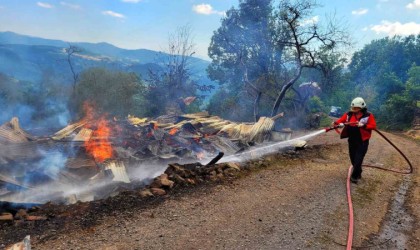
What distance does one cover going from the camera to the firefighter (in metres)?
6.66

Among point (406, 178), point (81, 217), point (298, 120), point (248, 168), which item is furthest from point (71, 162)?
point (298, 120)

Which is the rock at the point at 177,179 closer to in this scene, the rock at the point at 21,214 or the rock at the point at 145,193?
the rock at the point at 145,193

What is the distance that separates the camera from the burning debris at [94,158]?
595 centimetres

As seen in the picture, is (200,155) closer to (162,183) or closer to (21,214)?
(162,183)

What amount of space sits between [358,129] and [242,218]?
3997 mm

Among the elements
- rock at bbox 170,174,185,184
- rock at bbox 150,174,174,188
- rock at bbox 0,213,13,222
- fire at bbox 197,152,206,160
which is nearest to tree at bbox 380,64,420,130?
fire at bbox 197,152,206,160

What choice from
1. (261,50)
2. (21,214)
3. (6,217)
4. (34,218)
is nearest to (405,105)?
(261,50)

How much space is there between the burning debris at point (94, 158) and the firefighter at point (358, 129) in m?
3.27

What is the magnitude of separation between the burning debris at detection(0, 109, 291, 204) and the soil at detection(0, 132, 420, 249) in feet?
2.47

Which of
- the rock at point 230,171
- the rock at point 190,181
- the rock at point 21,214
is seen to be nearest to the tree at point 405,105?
the rock at point 230,171

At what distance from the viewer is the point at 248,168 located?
291 inches

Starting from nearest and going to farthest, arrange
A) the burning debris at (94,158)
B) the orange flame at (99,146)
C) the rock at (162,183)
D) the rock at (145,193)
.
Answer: the rock at (145,193) → the rock at (162,183) → the burning debris at (94,158) → the orange flame at (99,146)

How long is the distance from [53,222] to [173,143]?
19.8ft

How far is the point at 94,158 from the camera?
7531mm
